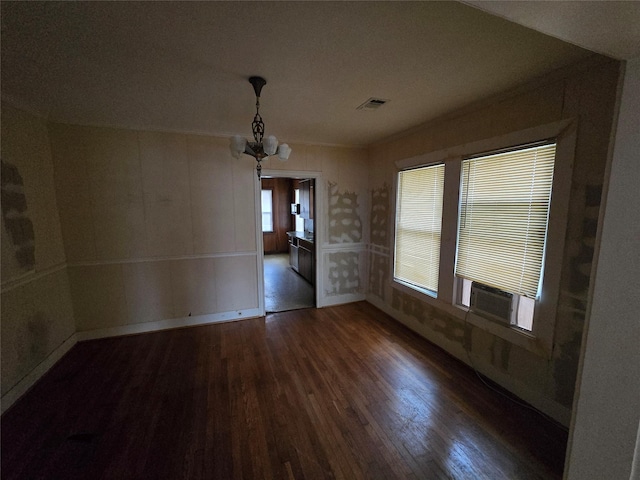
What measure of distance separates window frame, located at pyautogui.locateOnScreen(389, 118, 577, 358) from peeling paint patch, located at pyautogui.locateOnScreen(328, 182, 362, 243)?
1.42 m

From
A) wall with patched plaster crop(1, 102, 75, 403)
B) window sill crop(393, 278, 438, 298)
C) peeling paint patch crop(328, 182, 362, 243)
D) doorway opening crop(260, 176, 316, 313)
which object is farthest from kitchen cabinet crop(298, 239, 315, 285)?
wall with patched plaster crop(1, 102, 75, 403)

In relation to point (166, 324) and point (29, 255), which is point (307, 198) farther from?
point (29, 255)

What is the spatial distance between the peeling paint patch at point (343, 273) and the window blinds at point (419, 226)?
0.81 m

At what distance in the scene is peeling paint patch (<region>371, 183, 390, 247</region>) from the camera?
3695 mm

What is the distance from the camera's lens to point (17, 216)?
87.0 inches

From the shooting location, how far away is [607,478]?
928 millimetres

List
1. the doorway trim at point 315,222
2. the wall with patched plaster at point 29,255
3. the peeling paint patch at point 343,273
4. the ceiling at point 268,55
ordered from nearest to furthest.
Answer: the ceiling at point 268,55
the wall with patched plaster at point 29,255
the doorway trim at point 315,222
the peeling paint patch at point 343,273

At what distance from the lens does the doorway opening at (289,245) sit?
14.6 feet

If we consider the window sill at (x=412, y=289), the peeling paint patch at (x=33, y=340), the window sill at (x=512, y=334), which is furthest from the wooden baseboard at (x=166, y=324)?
the window sill at (x=512, y=334)

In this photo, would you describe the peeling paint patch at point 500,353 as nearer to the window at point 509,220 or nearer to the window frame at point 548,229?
the window frame at point 548,229

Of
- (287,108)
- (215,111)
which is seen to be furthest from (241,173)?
(287,108)

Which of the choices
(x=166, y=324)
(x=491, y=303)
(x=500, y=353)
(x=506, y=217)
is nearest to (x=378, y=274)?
(x=491, y=303)

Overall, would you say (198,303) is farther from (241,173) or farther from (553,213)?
(553,213)

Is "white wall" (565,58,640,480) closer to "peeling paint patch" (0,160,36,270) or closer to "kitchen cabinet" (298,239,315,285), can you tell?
"peeling paint patch" (0,160,36,270)
